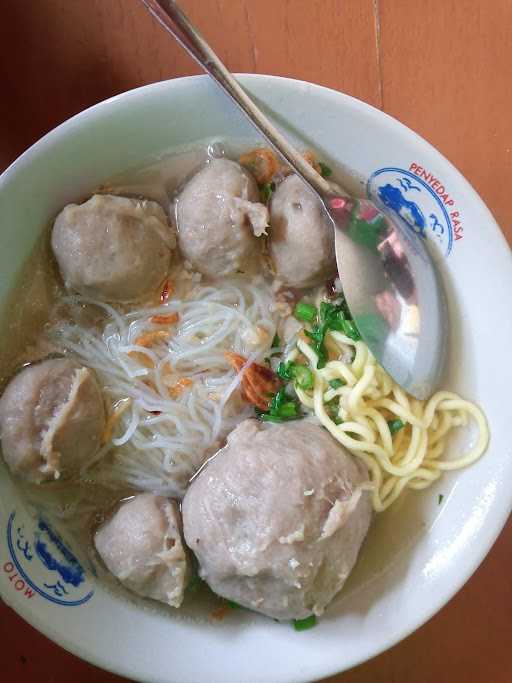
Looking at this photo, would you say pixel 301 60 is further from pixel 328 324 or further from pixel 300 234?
pixel 328 324

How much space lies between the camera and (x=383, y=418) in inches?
67.8

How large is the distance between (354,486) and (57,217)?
3.14 ft

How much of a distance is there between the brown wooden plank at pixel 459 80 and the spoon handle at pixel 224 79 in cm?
41

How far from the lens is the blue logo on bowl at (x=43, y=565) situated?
158 centimetres

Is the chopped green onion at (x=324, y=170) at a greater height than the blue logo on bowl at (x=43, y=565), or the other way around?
the chopped green onion at (x=324, y=170)

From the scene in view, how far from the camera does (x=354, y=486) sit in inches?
61.5

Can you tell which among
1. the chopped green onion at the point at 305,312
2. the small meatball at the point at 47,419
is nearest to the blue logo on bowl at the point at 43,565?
the small meatball at the point at 47,419

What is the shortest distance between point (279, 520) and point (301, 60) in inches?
46.8

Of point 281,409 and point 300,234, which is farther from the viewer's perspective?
point 281,409

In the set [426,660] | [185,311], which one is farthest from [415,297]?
[426,660]

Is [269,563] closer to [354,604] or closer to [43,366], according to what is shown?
[354,604]

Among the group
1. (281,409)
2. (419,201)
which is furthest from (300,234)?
(281,409)

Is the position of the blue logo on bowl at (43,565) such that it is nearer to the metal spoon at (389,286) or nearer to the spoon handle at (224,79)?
the metal spoon at (389,286)

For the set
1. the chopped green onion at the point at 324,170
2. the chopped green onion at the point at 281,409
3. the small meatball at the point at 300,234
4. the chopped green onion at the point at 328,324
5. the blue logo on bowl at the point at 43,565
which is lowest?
the blue logo on bowl at the point at 43,565
